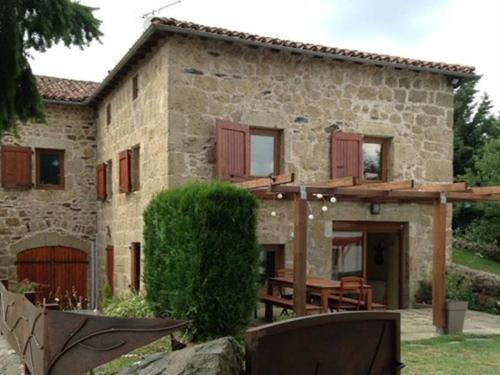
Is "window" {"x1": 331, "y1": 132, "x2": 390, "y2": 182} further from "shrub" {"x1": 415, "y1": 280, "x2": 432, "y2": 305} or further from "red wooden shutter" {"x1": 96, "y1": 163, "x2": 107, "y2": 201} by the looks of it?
"red wooden shutter" {"x1": 96, "y1": 163, "x2": 107, "y2": 201}

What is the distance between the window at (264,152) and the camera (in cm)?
1065

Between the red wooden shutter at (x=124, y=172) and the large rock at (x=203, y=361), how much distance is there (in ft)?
28.3

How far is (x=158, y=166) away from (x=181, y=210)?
333cm

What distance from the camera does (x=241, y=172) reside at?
10133 millimetres

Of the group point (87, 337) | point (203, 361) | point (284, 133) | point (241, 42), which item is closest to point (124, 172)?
point (284, 133)

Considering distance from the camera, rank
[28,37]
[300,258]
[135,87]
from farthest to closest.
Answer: [135,87] < [300,258] < [28,37]

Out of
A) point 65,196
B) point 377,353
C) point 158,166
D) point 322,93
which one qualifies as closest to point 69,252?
point 65,196

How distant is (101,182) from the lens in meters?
14.6

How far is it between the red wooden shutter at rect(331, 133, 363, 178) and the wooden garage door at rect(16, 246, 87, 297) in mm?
7804

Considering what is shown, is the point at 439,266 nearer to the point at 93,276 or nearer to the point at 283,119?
the point at 283,119

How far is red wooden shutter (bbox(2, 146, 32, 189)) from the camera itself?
14.2 m

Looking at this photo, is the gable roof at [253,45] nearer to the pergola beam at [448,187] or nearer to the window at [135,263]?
the pergola beam at [448,187]

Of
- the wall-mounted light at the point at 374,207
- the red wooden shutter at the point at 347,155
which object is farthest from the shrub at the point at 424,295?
the red wooden shutter at the point at 347,155

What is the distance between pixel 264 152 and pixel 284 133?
1.73ft
